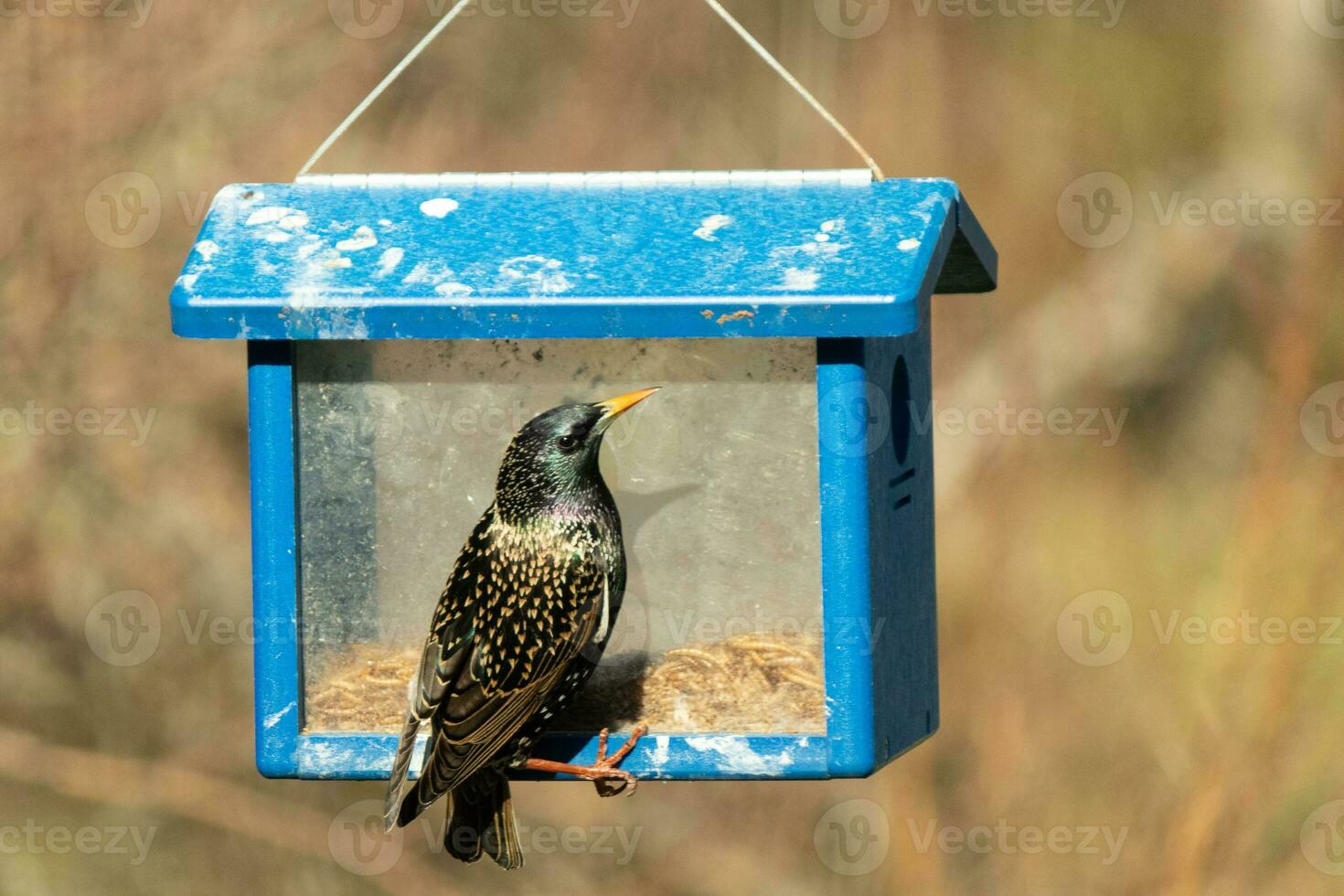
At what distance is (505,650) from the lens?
207 inches

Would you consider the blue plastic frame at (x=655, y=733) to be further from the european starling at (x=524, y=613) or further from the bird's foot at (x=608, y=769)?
the european starling at (x=524, y=613)

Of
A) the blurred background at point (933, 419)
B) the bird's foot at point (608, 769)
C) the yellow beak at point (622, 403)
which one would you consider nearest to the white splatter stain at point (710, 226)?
the yellow beak at point (622, 403)

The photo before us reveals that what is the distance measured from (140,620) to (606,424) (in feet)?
13.0

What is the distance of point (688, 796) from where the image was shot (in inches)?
359

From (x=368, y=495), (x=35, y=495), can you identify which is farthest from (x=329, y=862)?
(x=368, y=495)

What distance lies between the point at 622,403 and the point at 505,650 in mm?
623

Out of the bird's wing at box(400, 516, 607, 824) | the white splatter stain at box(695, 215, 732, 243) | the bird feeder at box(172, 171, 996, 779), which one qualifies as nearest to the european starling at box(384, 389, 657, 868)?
the bird's wing at box(400, 516, 607, 824)

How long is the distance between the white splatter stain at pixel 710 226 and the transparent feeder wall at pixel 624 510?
0.26 metres

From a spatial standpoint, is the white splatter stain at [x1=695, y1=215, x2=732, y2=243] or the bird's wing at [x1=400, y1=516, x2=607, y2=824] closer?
the bird's wing at [x1=400, y1=516, x2=607, y2=824]

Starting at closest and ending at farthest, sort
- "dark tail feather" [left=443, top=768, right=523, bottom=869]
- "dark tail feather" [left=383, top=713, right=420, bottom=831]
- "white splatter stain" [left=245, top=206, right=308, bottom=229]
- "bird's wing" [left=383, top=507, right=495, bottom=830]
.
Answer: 1. "dark tail feather" [left=383, top=713, right=420, bottom=831]
2. "bird's wing" [left=383, top=507, right=495, bottom=830]
3. "white splatter stain" [left=245, top=206, right=308, bottom=229]
4. "dark tail feather" [left=443, top=768, right=523, bottom=869]

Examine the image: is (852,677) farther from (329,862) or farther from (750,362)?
(329,862)

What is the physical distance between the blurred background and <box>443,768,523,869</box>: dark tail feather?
3.16 metres

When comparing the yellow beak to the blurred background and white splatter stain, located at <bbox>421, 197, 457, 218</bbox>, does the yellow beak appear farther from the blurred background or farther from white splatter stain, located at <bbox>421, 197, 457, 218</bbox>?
the blurred background

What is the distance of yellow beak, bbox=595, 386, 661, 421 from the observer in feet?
16.7
